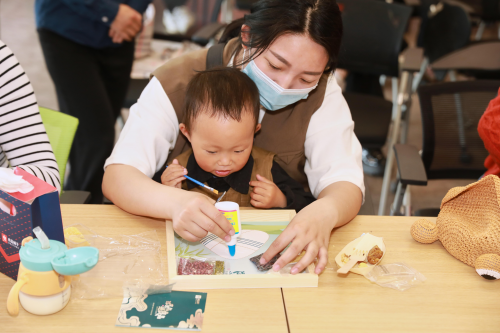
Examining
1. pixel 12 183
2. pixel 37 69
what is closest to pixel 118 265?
pixel 12 183

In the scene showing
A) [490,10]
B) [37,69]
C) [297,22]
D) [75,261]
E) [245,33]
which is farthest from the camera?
[490,10]

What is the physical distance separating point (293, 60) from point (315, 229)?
0.48 metres

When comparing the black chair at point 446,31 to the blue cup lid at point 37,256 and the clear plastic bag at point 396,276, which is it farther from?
the blue cup lid at point 37,256

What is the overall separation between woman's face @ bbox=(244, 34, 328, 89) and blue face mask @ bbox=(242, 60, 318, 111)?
2 centimetres

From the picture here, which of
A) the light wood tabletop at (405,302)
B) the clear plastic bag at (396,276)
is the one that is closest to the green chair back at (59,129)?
the light wood tabletop at (405,302)

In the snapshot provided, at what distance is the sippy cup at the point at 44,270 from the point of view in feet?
2.77

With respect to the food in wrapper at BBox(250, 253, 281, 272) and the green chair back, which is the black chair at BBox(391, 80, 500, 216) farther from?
the green chair back

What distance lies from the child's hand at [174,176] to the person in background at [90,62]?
1105 mm

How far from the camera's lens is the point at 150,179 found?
1.26 metres

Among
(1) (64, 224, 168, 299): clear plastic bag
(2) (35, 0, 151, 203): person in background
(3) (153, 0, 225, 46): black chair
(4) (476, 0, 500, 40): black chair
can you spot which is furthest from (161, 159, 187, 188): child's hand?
(4) (476, 0, 500, 40): black chair

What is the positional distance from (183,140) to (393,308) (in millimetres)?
869

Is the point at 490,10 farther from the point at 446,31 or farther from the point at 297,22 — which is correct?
the point at 297,22

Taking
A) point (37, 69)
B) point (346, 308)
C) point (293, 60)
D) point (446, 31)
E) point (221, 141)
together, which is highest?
point (293, 60)

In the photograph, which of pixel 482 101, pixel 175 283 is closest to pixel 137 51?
pixel 482 101
